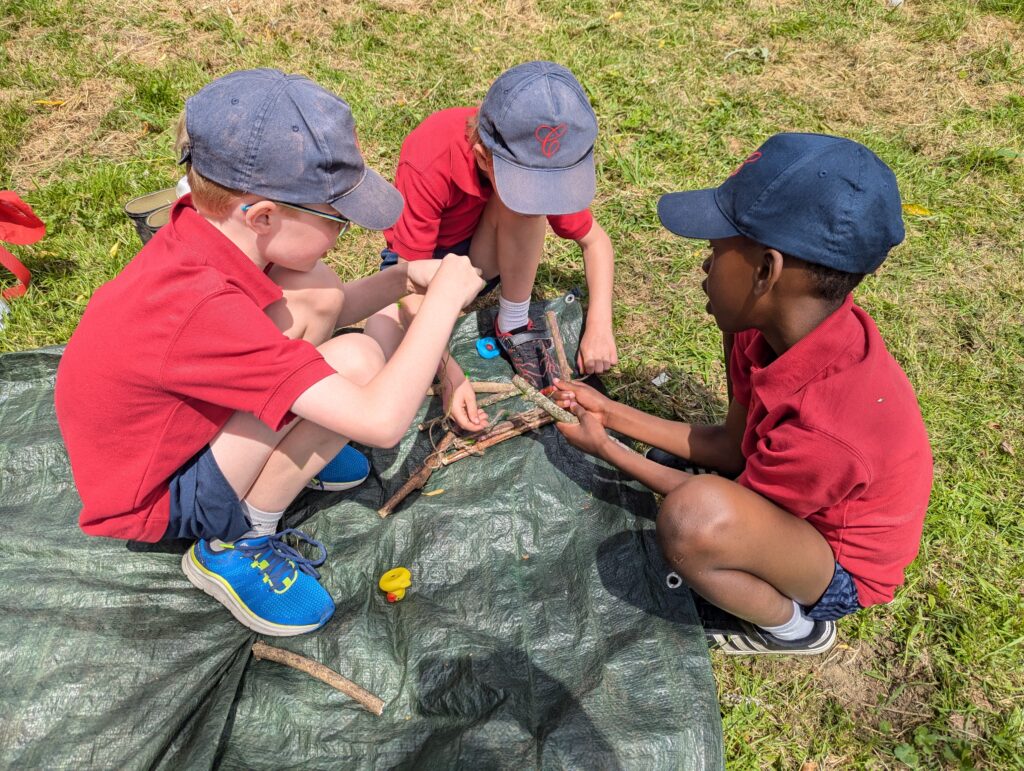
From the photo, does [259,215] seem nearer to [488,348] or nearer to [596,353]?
[488,348]

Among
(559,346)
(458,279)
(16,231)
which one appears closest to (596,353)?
(559,346)

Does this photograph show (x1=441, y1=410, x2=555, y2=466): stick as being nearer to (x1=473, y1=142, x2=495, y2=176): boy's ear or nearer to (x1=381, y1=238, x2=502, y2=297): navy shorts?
(x1=381, y1=238, x2=502, y2=297): navy shorts

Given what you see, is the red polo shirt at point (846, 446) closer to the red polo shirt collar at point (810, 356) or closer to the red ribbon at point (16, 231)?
the red polo shirt collar at point (810, 356)

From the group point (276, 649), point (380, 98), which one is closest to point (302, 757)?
point (276, 649)

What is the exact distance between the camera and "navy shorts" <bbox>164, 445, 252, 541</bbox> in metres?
1.82

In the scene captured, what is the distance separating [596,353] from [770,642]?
1214 mm

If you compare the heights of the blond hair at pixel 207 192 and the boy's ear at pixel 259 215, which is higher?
the blond hair at pixel 207 192

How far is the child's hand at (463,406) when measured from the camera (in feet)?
7.82

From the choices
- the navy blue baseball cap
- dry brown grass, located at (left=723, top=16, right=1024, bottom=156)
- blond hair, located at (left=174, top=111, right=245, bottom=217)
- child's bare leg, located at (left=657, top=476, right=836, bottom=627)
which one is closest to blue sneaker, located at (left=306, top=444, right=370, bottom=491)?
blond hair, located at (left=174, top=111, right=245, bottom=217)

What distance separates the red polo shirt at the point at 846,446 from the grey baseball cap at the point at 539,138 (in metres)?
0.88

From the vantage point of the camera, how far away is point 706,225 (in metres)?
1.74

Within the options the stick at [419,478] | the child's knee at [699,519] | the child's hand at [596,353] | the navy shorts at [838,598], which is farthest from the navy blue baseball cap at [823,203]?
the stick at [419,478]

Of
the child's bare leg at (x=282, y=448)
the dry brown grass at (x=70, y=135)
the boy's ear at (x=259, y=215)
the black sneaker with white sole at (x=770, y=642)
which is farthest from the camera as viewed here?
the dry brown grass at (x=70, y=135)

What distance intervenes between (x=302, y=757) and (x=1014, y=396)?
2951 millimetres
